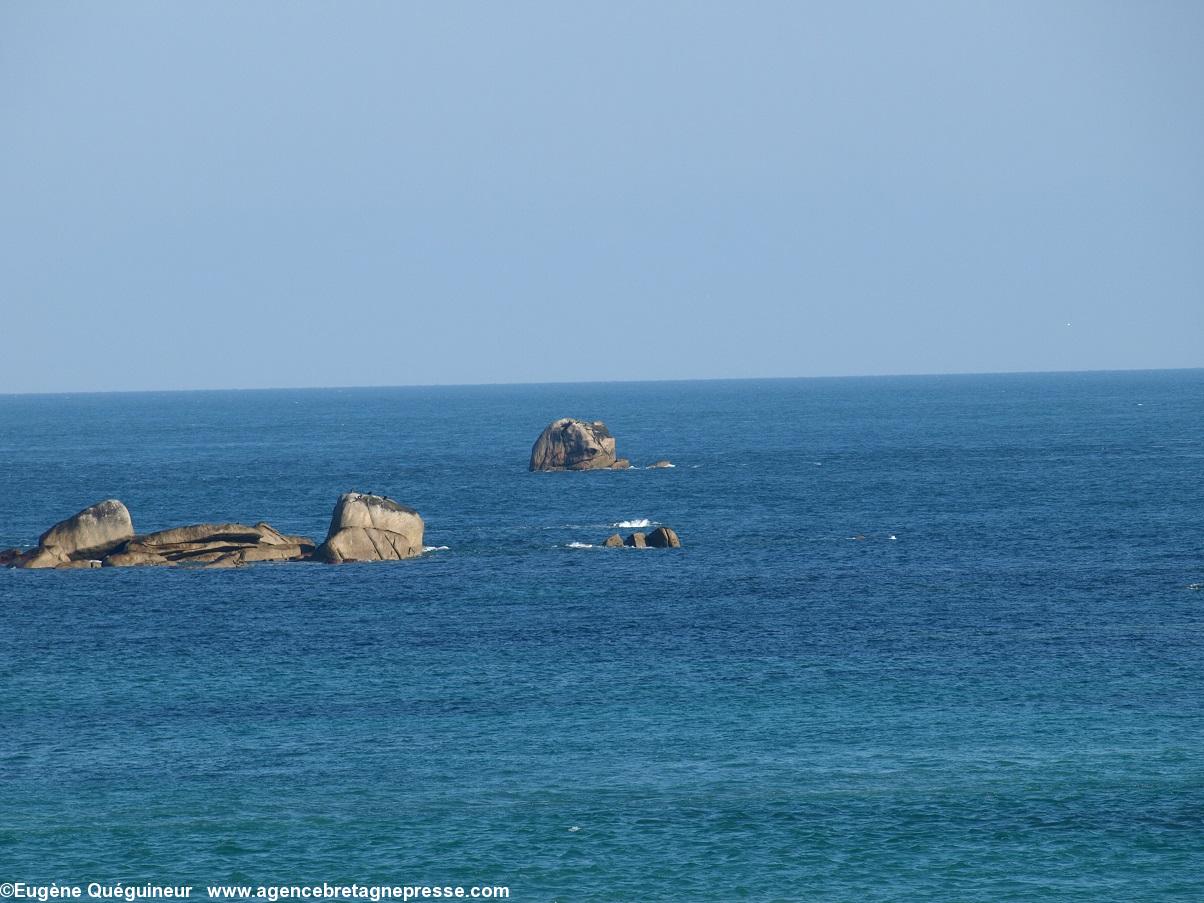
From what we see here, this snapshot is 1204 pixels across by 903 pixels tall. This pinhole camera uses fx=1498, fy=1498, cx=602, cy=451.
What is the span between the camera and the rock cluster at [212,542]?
93.4 meters

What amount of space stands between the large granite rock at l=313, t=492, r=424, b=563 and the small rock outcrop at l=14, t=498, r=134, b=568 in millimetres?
12695

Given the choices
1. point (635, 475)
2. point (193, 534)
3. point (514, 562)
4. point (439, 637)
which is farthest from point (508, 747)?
point (635, 475)

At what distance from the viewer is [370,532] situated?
316ft

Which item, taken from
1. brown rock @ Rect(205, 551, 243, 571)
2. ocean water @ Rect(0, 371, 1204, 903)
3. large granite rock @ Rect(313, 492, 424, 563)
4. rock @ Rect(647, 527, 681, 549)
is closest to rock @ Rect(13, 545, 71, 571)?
ocean water @ Rect(0, 371, 1204, 903)

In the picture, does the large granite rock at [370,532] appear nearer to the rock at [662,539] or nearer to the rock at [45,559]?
the rock at [45,559]

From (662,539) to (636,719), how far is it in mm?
47420

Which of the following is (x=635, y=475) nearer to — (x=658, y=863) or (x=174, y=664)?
(x=174, y=664)

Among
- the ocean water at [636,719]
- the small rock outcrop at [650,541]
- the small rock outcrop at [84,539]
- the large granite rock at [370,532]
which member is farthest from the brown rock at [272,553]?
the small rock outcrop at [650,541]

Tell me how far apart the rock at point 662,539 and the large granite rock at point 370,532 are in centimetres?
1569

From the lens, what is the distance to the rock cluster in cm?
9344

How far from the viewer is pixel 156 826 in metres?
43.0

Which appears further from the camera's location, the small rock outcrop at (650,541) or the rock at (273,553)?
the small rock outcrop at (650,541)

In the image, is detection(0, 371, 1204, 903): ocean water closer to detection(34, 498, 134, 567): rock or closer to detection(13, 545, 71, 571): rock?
detection(13, 545, 71, 571): rock

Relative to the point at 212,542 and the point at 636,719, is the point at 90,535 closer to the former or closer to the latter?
the point at 212,542
